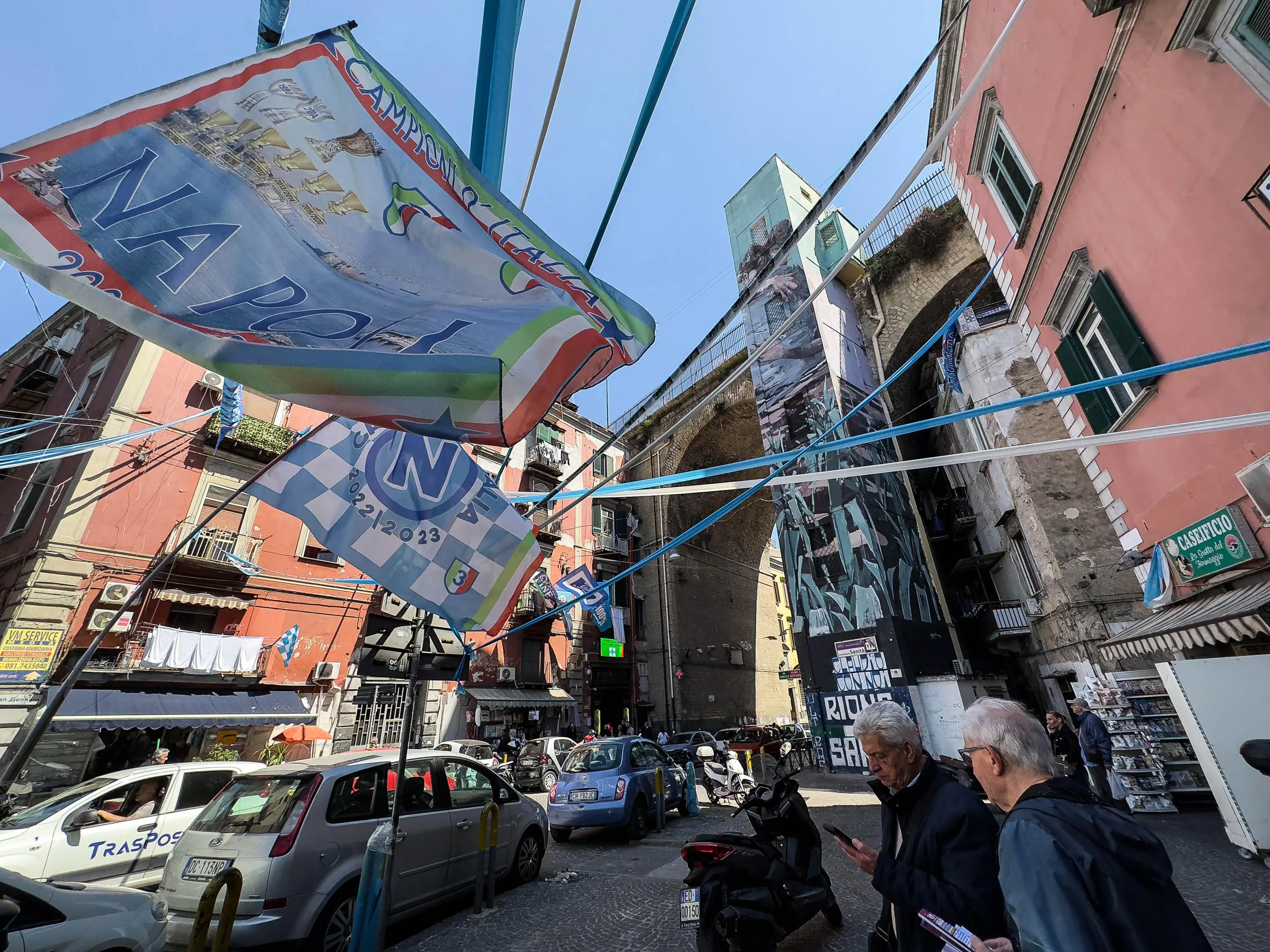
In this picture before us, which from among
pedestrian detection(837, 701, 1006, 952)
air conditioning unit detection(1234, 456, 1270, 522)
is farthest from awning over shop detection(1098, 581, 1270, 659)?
pedestrian detection(837, 701, 1006, 952)

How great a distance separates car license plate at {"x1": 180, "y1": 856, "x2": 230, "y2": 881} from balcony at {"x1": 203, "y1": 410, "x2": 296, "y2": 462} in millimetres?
14065

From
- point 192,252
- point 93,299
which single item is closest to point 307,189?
point 192,252

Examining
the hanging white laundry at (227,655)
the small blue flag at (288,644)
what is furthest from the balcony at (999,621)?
the hanging white laundry at (227,655)

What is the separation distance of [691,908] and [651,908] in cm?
208

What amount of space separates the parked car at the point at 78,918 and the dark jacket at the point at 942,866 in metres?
4.17

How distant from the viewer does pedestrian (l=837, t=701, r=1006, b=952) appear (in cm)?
199

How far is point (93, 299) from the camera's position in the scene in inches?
66.6

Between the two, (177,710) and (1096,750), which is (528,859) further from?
(177,710)

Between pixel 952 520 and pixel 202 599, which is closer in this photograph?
pixel 202 599

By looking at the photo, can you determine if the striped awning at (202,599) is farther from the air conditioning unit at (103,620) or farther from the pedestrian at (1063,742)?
the pedestrian at (1063,742)

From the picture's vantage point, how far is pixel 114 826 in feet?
21.4

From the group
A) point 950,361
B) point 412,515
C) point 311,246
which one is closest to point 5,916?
point 412,515

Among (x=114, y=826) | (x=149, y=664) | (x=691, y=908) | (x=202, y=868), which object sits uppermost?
(x=149, y=664)

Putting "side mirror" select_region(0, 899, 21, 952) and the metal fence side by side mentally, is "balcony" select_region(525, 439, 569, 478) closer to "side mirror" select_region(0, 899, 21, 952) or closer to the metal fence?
the metal fence
